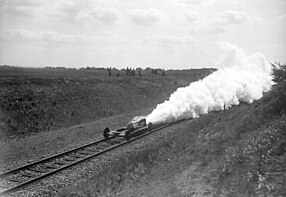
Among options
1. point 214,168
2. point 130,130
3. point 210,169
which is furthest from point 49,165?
point 214,168

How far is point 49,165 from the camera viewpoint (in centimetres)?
1391

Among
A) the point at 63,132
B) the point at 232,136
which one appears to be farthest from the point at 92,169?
the point at 63,132

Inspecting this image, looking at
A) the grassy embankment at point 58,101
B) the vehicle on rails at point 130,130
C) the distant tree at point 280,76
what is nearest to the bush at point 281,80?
the distant tree at point 280,76

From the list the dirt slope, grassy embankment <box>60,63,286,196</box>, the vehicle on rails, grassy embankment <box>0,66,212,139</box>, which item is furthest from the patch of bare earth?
grassy embankment <box>0,66,212,139</box>

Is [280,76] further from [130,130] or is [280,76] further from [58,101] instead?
[58,101]

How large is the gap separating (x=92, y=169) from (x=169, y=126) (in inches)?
400

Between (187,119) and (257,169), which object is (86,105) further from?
(257,169)

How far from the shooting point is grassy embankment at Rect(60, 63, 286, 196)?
7.90 meters

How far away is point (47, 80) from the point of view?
31.6m

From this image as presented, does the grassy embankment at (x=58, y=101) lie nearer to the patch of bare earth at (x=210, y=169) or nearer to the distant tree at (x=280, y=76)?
the patch of bare earth at (x=210, y=169)

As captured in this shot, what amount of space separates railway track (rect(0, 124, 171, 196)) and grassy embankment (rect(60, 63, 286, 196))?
211 centimetres

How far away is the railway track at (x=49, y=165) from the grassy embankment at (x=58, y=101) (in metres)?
7.24

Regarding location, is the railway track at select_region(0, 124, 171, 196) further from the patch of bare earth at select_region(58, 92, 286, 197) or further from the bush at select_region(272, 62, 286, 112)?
the bush at select_region(272, 62, 286, 112)

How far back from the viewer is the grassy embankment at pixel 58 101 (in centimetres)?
2286
